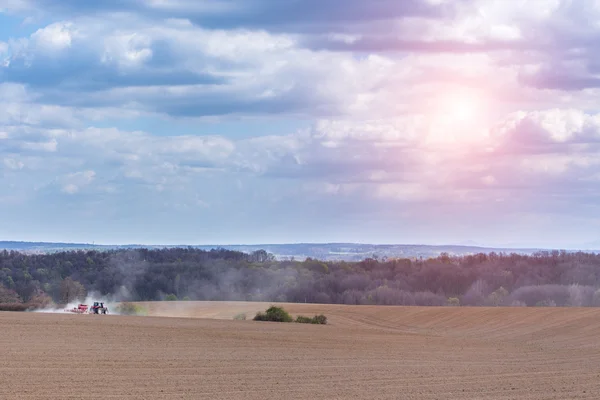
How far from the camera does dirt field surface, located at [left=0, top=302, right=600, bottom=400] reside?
28.6m

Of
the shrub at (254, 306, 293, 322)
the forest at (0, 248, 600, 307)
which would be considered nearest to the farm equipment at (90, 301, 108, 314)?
the shrub at (254, 306, 293, 322)

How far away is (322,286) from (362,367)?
78.6 m

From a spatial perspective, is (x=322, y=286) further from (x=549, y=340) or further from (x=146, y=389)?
(x=146, y=389)

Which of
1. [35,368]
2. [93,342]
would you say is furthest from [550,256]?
[35,368]

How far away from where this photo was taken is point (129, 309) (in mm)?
78312

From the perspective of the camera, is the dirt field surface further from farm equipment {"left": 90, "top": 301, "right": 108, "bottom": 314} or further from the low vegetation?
farm equipment {"left": 90, "top": 301, "right": 108, "bottom": 314}

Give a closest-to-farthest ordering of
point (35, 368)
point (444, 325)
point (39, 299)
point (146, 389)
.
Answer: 1. point (146, 389)
2. point (35, 368)
3. point (444, 325)
4. point (39, 299)

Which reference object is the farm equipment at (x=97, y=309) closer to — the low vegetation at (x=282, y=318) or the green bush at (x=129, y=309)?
the green bush at (x=129, y=309)

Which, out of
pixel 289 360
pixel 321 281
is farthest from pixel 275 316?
pixel 321 281

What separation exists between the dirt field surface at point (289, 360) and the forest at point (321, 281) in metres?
36.7

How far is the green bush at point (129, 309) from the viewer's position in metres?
77.8

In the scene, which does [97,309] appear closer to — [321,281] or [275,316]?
[275,316]

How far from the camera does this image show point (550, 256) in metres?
131

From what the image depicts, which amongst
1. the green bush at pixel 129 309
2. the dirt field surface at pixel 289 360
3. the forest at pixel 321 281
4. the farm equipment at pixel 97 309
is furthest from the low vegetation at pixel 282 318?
the forest at pixel 321 281
